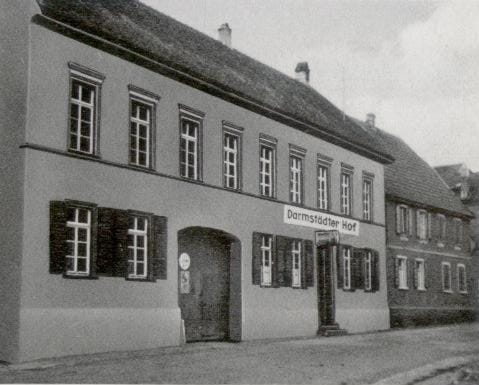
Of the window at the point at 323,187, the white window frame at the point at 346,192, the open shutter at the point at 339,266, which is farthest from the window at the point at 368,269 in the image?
the window at the point at 323,187

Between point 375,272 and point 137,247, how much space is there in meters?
13.9

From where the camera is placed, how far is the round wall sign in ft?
64.3

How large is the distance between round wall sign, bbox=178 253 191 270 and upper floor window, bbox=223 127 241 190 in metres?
2.43

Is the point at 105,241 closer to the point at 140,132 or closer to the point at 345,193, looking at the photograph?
the point at 140,132

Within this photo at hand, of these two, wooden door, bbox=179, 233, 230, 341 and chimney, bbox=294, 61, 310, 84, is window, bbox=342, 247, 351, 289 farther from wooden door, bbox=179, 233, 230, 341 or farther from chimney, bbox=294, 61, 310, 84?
chimney, bbox=294, 61, 310, 84

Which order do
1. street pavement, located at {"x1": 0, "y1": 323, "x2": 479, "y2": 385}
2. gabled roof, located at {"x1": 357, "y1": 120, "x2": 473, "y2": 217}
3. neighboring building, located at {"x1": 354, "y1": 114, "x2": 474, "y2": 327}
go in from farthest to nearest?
1. gabled roof, located at {"x1": 357, "y1": 120, "x2": 473, "y2": 217}
2. neighboring building, located at {"x1": 354, "y1": 114, "x2": 474, "y2": 327}
3. street pavement, located at {"x1": 0, "y1": 323, "x2": 479, "y2": 385}

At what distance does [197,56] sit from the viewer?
21797 millimetres

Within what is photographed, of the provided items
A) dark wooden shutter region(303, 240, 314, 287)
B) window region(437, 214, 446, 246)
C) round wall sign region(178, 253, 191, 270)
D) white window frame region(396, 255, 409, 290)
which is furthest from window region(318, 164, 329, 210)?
window region(437, 214, 446, 246)

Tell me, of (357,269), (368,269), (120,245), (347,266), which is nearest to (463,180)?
(368,269)

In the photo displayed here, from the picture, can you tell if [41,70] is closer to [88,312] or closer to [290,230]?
[88,312]

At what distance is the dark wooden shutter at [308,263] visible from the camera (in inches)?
968

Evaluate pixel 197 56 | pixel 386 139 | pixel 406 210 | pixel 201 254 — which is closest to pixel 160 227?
pixel 201 254

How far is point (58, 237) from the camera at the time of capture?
50.3 ft

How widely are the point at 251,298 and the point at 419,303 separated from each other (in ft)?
50.8
